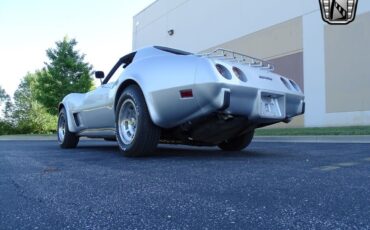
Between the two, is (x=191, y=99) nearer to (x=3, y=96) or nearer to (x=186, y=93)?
(x=186, y=93)

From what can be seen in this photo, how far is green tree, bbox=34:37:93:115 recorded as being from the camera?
2595 centimetres

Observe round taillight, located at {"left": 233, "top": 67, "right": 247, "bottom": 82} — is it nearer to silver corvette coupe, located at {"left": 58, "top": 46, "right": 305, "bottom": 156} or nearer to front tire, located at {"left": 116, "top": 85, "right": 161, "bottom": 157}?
silver corvette coupe, located at {"left": 58, "top": 46, "right": 305, "bottom": 156}

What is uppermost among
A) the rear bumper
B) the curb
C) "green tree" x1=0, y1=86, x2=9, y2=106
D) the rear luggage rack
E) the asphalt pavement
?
"green tree" x1=0, y1=86, x2=9, y2=106

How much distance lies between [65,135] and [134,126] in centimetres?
250

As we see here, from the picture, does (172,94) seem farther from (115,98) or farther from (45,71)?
(45,71)

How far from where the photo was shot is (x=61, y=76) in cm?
2684

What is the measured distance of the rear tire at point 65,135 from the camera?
22.1 feet

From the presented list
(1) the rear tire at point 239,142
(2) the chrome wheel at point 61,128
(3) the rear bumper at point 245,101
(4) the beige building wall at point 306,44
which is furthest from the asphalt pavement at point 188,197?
(4) the beige building wall at point 306,44

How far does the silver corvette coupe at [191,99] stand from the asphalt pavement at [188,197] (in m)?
0.65

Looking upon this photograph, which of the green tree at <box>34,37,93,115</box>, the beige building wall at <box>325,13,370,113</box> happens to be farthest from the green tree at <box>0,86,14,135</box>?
the beige building wall at <box>325,13,370,113</box>

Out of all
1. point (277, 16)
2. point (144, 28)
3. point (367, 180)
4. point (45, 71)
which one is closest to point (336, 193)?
point (367, 180)

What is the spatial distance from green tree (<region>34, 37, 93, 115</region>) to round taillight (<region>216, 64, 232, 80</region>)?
23288mm

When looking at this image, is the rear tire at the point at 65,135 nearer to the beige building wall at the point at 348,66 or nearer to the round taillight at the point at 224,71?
the round taillight at the point at 224,71

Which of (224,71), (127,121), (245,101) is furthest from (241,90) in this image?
(127,121)
